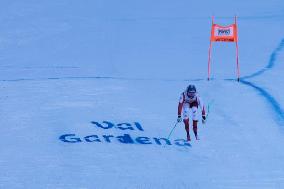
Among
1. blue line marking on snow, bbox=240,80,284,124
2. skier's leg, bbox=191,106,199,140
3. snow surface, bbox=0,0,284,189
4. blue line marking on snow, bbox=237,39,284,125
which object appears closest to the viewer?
snow surface, bbox=0,0,284,189

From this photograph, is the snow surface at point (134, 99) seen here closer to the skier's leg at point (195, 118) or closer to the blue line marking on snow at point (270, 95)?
the blue line marking on snow at point (270, 95)

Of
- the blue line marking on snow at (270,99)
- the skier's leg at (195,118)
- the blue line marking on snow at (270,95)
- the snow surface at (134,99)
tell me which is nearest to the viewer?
the snow surface at (134,99)

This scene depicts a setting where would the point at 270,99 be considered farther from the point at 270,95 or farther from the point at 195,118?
the point at 195,118

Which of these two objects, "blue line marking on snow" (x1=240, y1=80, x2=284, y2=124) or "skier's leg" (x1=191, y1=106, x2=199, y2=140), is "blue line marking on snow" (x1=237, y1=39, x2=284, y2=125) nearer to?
"blue line marking on snow" (x1=240, y1=80, x2=284, y2=124)

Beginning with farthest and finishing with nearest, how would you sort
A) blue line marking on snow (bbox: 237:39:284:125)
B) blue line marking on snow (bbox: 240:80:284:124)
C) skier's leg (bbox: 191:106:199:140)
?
blue line marking on snow (bbox: 240:80:284:124)
blue line marking on snow (bbox: 237:39:284:125)
skier's leg (bbox: 191:106:199:140)

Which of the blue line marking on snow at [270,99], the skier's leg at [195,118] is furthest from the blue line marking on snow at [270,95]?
the skier's leg at [195,118]

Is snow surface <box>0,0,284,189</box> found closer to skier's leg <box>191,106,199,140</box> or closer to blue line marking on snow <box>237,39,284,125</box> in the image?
blue line marking on snow <box>237,39,284,125</box>

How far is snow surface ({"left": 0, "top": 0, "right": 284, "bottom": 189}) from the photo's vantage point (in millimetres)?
10938

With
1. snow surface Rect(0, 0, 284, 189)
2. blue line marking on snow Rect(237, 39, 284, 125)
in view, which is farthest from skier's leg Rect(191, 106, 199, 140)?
blue line marking on snow Rect(237, 39, 284, 125)

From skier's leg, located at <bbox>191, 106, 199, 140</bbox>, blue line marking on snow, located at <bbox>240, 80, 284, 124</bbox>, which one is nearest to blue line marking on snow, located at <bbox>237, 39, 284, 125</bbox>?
blue line marking on snow, located at <bbox>240, 80, 284, 124</bbox>

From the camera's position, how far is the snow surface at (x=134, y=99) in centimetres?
1094

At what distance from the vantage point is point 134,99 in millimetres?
15469

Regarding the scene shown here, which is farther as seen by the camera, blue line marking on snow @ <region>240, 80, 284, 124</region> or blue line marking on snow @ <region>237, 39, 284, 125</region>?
blue line marking on snow @ <region>240, 80, 284, 124</region>

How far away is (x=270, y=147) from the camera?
12109 mm
